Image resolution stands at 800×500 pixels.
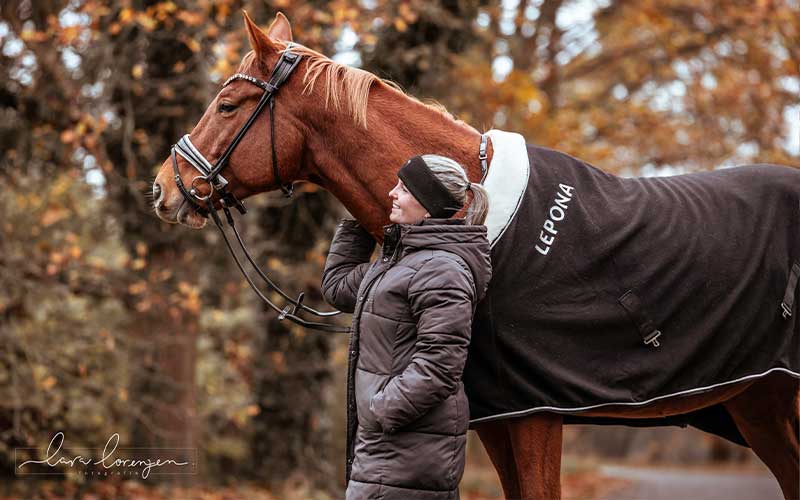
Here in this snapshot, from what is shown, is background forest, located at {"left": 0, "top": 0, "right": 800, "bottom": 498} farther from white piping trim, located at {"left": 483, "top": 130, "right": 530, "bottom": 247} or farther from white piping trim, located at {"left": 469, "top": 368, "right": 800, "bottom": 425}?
white piping trim, located at {"left": 469, "top": 368, "right": 800, "bottom": 425}

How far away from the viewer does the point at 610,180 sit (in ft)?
12.1

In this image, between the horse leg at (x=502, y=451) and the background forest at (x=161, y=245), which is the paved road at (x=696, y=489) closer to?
the background forest at (x=161, y=245)

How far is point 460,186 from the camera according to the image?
3.14m

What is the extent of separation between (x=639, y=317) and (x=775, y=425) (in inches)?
45.4

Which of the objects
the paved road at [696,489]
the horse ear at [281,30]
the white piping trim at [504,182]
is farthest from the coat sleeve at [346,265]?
the paved road at [696,489]

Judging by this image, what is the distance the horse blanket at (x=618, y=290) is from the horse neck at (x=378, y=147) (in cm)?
18

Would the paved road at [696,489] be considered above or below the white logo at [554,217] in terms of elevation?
below

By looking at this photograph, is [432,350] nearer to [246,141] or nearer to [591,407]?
[591,407]

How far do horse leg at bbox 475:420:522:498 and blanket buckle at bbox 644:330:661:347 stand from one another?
0.68 m

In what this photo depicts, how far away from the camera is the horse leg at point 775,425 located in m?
3.96

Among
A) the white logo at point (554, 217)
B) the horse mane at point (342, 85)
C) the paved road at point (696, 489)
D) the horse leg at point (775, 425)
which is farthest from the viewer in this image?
the paved road at point (696, 489)

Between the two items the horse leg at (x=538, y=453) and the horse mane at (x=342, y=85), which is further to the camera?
the horse mane at (x=342, y=85)

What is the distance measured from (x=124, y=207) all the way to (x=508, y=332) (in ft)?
18.7

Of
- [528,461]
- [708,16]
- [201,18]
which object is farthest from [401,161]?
[708,16]
